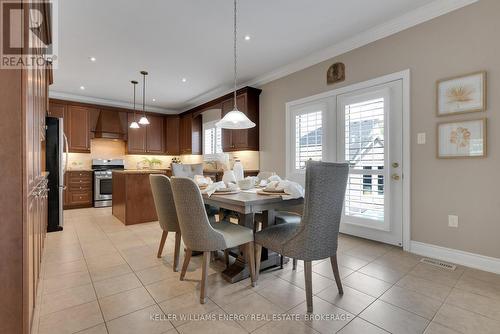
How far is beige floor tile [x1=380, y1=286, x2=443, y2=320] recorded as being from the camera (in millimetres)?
1676

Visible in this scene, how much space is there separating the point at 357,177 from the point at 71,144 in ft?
20.5

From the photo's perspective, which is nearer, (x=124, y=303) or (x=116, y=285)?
(x=124, y=303)

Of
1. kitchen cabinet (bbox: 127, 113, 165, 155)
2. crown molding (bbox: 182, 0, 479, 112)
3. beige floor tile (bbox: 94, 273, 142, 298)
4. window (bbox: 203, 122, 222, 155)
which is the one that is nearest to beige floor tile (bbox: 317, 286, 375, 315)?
beige floor tile (bbox: 94, 273, 142, 298)

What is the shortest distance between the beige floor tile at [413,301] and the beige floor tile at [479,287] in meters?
0.42

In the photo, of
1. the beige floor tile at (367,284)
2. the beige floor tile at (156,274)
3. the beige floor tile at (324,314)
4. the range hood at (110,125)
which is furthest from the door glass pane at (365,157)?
the range hood at (110,125)

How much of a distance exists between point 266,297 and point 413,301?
1.08 meters

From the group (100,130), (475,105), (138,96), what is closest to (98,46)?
(138,96)

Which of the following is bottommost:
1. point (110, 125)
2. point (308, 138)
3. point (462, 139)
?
point (462, 139)

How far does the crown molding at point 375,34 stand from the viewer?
2.53 meters

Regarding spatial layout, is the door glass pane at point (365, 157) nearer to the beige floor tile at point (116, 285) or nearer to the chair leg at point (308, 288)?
the chair leg at point (308, 288)

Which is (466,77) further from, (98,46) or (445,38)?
(98,46)

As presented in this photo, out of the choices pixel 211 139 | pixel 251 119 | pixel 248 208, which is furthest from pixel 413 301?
pixel 211 139

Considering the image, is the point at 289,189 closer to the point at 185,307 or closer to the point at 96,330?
the point at 185,307

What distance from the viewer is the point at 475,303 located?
1.76 meters
